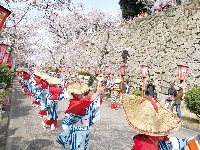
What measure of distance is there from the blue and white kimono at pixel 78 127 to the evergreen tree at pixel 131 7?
18.9m

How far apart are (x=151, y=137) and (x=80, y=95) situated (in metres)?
1.80

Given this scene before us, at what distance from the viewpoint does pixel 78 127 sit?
10.6 ft

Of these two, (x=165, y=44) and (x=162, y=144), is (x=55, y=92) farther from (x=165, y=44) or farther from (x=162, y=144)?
(x=165, y=44)

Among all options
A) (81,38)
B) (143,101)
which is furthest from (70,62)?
(143,101)

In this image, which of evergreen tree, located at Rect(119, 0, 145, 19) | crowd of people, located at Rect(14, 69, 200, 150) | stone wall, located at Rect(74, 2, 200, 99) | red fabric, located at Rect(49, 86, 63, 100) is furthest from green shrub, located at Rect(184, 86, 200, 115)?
evergreen tree, located at Rect(119, 0, 145, 19)

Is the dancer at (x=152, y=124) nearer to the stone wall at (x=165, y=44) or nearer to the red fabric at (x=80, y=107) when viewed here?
the red fabric at (x=80, y=107)

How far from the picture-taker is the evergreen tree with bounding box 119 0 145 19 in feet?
66.7

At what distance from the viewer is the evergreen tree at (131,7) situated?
20.3m

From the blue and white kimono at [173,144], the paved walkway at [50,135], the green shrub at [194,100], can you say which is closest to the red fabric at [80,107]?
the blue and white kimono at [173,144]

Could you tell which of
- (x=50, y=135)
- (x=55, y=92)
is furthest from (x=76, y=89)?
(x=50, y=135)

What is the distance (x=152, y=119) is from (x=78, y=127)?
5.78 feet

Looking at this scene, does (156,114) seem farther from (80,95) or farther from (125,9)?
(125,9)

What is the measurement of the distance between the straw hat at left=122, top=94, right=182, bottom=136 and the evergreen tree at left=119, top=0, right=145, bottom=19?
65.5 ft

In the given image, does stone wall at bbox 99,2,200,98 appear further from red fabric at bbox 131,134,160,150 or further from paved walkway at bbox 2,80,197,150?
red fabric at bbox 131,134,160,150
